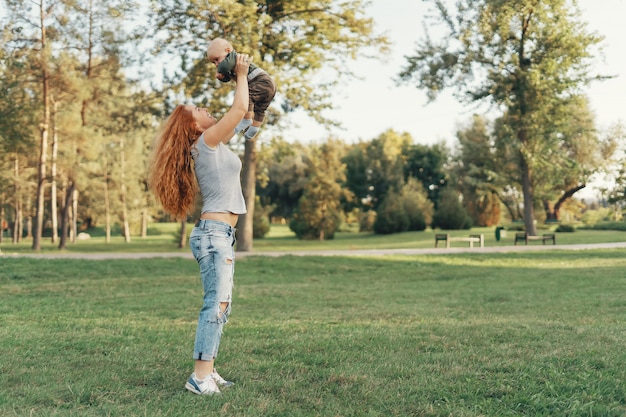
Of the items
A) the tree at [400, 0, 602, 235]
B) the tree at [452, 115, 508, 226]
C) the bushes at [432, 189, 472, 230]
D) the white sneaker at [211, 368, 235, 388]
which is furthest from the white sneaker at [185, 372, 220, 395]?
the bushes at [432, 189, 472, 230]

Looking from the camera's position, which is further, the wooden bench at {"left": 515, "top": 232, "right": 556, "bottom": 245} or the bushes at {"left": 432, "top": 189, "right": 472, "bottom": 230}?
the bushes at {"left": 432, "top": 189, "right": 472, "bottom": 230}

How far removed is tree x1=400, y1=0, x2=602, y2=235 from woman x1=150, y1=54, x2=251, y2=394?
94.4ft

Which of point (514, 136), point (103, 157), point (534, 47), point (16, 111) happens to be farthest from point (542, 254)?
point (103, 157)

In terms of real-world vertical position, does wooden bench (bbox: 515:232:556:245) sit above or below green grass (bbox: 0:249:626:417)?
above

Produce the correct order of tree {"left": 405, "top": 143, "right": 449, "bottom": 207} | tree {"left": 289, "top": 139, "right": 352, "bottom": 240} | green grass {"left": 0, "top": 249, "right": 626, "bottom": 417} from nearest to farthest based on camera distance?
1. green grass {"left": 0, "top": 249, "right": 626, "bottom": 417}
2. tree {"left": 289, "top": 139, "right": 352, "bottom": 240}
3. tree {"left": 405, "top": 143, "right": 449, "bottom": 207}

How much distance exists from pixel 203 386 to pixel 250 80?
7.59 ft

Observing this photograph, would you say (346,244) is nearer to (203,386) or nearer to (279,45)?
(279,45)

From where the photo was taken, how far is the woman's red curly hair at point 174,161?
14.9 feet

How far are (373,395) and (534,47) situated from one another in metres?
32.2

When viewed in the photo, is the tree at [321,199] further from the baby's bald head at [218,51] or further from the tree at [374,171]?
the baby's bald head at [218,51]

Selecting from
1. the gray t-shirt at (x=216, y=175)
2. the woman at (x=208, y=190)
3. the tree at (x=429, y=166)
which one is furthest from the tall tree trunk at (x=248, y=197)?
the tree at (x=429, y=166)

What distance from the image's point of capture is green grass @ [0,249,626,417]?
13.2 feet

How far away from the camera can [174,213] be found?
4.77m

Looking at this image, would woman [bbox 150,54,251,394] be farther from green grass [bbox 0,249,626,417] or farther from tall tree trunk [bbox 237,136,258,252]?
tall tree trunk [bbox 237,136,258,252]
